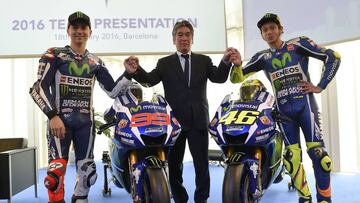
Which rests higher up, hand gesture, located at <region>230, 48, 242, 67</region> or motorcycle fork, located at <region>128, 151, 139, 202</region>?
hand gesture, located at <region>230, 48, 242, 67</region>

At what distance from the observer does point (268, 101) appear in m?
2.13

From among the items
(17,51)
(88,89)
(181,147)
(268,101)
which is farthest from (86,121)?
(17,51)

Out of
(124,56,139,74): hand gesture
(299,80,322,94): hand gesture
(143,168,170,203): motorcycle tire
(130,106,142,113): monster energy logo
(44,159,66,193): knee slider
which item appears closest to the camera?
(143,168,170,203): motorcycle tire

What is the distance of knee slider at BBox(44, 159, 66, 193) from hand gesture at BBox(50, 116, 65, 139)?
0.56 feet

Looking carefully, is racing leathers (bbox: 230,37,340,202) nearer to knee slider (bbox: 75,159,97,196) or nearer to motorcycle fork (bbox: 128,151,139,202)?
motorcycle fork (bbox: 128,151,139,202)

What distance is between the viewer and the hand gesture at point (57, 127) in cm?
216

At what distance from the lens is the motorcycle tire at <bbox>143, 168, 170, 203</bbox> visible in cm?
178

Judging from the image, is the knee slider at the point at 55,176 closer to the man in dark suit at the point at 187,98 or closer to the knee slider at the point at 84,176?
the knee slider at the point at 84,176

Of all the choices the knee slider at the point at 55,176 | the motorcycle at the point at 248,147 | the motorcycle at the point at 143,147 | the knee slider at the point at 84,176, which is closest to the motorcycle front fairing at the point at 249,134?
the motorcycle at the point at 248,147

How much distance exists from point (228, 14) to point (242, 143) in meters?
4.58

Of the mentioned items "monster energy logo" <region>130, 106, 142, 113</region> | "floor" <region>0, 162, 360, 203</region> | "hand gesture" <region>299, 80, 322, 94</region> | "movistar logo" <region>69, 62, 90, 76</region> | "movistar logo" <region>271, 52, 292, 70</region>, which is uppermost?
"movistar logo" <region>271, 52, 292, 70</region>

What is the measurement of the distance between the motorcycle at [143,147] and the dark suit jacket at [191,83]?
1.86 feet

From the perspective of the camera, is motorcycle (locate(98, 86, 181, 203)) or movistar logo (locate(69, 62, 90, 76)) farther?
movistar logo (locate(69, 62, 90, 76))

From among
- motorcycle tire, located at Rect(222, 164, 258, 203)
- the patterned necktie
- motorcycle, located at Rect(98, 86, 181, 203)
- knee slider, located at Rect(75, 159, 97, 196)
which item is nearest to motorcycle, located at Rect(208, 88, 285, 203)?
motorcycle tire, located at Rect(222, 164, 258, 203)
